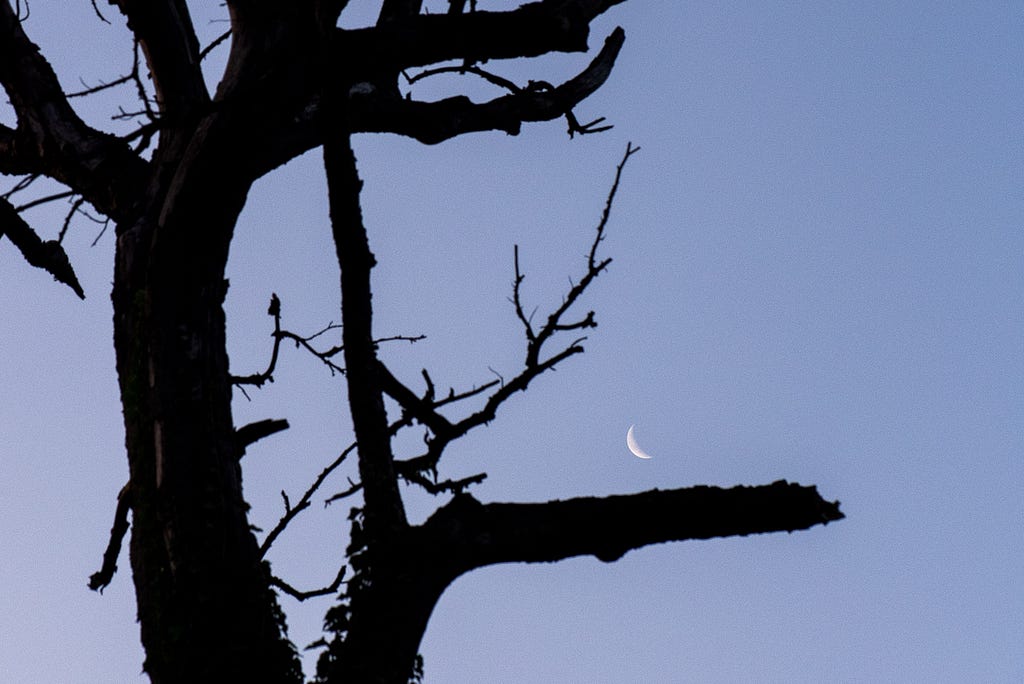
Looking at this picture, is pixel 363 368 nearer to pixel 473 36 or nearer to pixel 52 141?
pixel 473 36

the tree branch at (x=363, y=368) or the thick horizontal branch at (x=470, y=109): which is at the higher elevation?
the thick horizontal branch at (x=470, y=109)

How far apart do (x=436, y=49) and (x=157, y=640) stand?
9.08 ft

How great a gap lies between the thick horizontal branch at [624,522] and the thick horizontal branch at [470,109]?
250 cm

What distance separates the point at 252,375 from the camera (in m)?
4.88

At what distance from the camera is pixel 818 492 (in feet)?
10.8

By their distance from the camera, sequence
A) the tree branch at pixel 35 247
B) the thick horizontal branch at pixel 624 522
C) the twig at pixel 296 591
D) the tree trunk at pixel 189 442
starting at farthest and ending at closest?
the tree branch at pixel 35 247 < the twig at pixel 296 591 < the tree trunk at pixel 189 442 < the thick horizontal branch at pixel 624 522

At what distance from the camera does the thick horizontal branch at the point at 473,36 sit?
176 inches

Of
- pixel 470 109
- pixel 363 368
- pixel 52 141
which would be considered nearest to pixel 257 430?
pixel 363 368

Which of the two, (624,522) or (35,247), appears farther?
(35,247)

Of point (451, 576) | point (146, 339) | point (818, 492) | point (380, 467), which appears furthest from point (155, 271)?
point (818, 492)

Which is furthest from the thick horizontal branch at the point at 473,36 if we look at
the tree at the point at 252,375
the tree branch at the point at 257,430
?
the tree branch at the point at 257,430

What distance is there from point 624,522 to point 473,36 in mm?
2591

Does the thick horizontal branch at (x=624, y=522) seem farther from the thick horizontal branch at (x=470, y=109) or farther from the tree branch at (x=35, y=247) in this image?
the tree branch at (x=35, y=247)

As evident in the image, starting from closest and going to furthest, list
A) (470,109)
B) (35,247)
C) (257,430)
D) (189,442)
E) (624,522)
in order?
(624,522) → (189,442) → (257,430) → (35,247) → (470,109)
